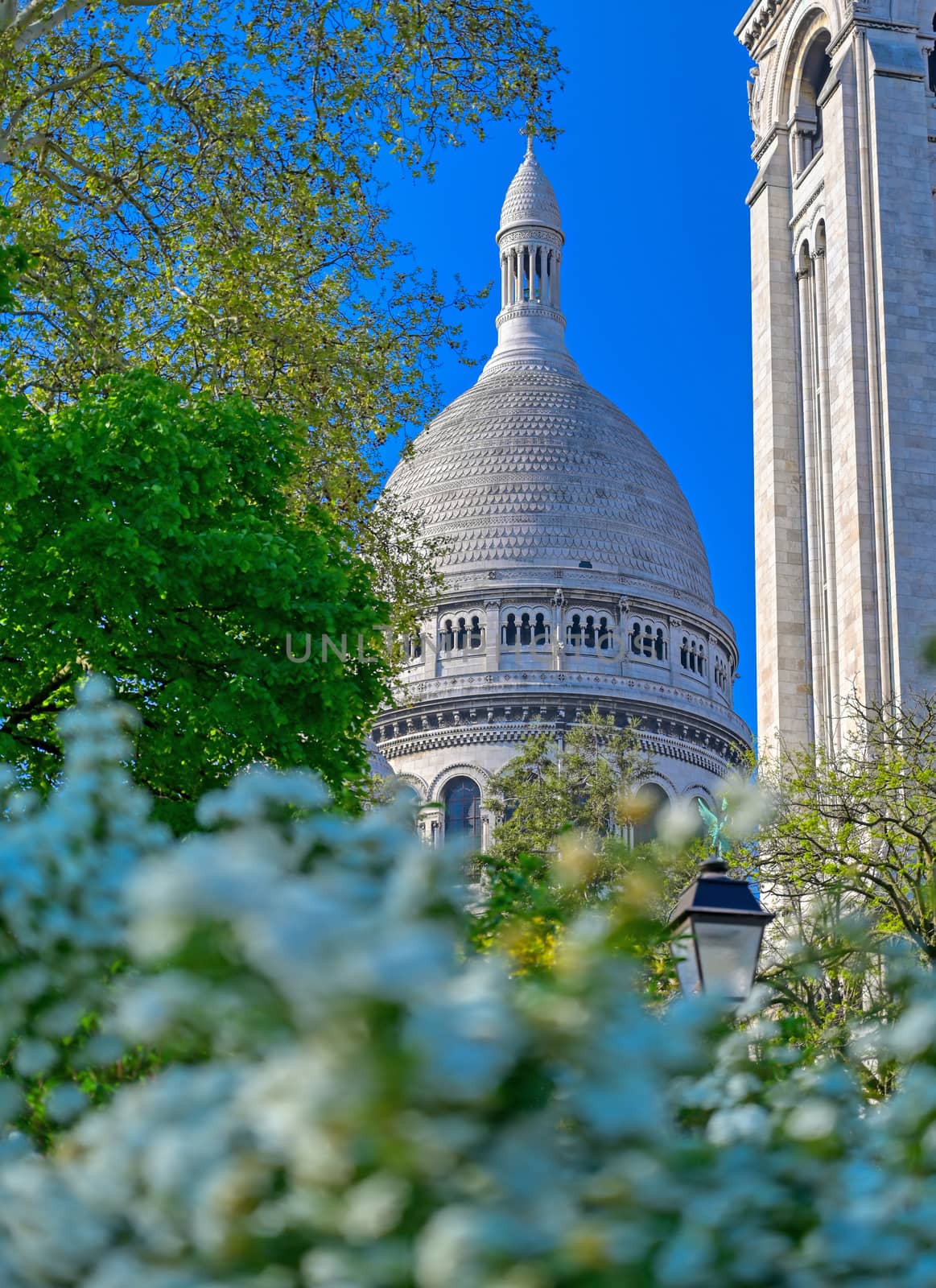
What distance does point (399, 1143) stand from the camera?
278 cm

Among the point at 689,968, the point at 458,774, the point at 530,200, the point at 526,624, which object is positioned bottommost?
the point at 689,968

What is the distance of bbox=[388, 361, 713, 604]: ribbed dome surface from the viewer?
318ft

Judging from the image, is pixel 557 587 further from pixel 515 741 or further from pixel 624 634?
pixel 515 741

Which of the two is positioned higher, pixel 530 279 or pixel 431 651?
pixel 530 279

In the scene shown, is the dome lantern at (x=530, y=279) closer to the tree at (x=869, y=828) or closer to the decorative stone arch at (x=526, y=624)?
the decorative stone arch at (x=526, y=624)

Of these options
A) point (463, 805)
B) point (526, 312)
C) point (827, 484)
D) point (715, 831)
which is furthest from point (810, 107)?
point (526, 312)

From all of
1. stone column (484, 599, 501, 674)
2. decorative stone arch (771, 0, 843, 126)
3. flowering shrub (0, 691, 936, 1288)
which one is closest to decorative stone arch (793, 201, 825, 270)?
decorative stone arch (771, 0, 843, 126)

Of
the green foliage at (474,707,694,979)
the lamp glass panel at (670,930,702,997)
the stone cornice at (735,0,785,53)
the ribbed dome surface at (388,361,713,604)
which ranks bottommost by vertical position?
the lamp glass panel at (670,930,702,997)

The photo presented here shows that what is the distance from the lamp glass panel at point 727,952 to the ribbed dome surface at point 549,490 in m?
87.0

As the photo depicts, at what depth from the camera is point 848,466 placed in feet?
122

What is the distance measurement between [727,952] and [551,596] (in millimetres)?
87063

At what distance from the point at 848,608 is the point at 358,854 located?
3355 cm

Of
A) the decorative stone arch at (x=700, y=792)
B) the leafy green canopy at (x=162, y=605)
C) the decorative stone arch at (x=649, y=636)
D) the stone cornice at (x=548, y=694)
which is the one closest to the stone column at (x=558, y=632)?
the stone cornice at (x=548, y=694)

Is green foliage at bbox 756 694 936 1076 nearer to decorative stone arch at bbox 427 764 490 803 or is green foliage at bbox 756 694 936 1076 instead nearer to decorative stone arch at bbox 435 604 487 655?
decorative stone arch at bbox 427 764 490 803
